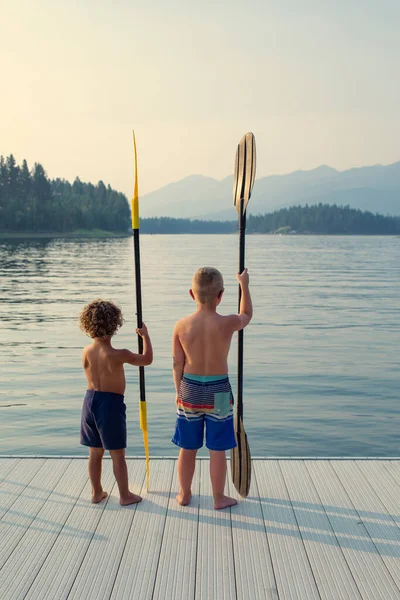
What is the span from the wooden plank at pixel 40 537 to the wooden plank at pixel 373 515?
1939 millimetres

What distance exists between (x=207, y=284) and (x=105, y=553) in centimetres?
173

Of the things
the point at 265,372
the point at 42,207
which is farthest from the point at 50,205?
the point at 265,372

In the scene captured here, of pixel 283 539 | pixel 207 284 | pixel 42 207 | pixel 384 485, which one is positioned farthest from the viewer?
pixel 42 207

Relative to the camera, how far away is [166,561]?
390 centimetres

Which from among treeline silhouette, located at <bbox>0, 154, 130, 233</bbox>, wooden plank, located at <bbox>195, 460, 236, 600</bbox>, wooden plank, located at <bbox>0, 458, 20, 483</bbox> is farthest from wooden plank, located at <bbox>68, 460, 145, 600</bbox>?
treeline silhouette, located at <bbox>0, 154, 130, 233</bbox>

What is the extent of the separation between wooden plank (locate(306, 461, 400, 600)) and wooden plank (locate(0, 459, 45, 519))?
213cm

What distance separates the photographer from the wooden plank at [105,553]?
3.61 meters

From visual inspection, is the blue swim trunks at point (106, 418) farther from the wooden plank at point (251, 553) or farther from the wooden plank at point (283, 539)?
the wooden plank at point (283, 539)

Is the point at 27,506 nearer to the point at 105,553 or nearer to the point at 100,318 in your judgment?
the point at 105,553

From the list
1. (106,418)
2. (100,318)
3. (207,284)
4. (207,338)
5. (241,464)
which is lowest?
(241,464)

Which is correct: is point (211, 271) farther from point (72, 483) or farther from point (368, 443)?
point (368, 443)

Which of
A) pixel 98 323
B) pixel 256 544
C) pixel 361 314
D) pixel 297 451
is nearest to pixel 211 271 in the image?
pixel 98 323

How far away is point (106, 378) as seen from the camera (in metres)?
4.55

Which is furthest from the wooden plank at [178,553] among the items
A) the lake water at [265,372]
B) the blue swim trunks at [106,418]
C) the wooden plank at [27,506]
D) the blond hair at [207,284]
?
the lake water at [265,372]
